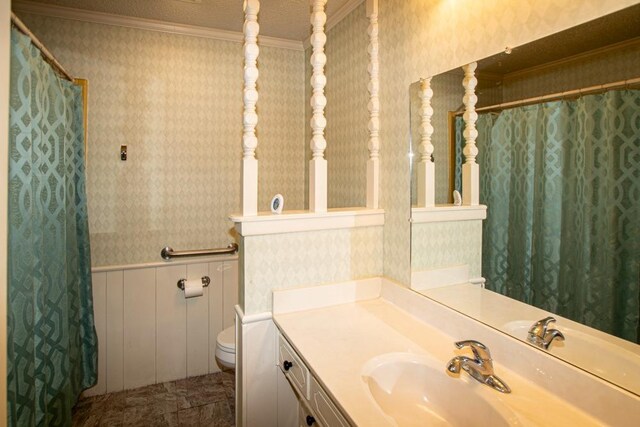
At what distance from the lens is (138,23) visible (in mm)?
2369

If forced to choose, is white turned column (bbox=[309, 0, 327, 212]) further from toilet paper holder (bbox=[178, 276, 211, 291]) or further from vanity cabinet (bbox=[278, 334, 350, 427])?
toilet paper holder (bbox=[178, 276, 211, 291])

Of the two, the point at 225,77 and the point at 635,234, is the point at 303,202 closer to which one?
the point at 225,77

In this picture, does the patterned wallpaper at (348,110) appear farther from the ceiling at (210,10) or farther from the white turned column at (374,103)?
the white turned column at (374,103)

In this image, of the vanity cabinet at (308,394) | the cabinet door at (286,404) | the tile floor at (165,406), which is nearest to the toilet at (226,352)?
the tile floor at (165,406)

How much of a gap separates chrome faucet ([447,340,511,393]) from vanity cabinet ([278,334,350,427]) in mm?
359

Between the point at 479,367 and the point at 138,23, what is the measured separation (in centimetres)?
275

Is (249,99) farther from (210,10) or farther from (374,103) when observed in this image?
(210,10)

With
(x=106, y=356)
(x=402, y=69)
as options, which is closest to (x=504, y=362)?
(x=402, y=69)

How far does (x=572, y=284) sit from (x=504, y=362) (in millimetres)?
316

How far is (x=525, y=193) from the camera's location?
109 cm

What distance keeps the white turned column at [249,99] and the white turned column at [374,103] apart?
22.4 inches

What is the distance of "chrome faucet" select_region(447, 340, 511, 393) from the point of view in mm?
981

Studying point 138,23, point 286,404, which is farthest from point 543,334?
point 138,23

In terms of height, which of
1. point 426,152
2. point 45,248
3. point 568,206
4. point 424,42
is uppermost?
point 424,42
